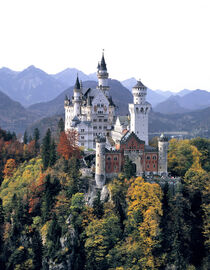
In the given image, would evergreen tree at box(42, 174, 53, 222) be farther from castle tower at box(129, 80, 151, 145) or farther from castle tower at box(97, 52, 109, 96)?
castle tower at box(97, 52, 109, 96)

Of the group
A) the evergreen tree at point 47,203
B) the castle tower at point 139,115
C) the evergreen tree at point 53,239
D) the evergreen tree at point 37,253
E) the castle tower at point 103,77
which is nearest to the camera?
the evergreen tree at point 53,239

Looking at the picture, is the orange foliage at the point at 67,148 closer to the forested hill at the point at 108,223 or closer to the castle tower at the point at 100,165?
the forested hill at the point at 108,223

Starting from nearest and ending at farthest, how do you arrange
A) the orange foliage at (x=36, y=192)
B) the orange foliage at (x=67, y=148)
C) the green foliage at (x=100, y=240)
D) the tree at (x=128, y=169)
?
the green foliage at (x=100, y=240)
the tree at (x=128, y=169)
the orange foliage at (x=36, y=192)
the orange foliage at (x=67, y=148)

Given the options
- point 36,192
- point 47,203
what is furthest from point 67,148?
point 47,203

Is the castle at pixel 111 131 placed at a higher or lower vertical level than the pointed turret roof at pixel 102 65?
lower

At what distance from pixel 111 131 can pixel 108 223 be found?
34.0 m

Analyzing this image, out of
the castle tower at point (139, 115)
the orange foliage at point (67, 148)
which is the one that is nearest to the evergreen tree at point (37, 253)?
the orange foliage at point (67, 148)

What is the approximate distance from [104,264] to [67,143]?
1036 inches

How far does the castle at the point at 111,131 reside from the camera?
71.2 meters

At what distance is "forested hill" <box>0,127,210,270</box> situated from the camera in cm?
6181

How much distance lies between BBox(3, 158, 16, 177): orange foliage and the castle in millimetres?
16497

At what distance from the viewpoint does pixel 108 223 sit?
62.3 meters

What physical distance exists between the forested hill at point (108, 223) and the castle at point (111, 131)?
3.80 meters

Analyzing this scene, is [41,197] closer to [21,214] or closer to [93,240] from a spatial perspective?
[21,214]
